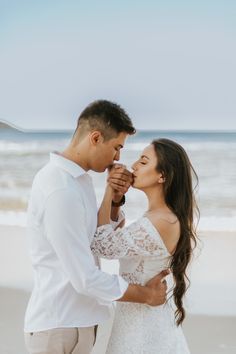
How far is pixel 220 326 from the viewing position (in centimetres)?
354

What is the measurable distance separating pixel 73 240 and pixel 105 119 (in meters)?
0.36

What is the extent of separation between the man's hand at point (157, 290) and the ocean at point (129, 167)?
485cm

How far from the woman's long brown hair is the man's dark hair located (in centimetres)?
15

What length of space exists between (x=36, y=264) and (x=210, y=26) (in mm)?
17452

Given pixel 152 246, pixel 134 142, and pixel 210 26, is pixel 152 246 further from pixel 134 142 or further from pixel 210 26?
pixel 210 26

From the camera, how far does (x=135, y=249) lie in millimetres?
1886

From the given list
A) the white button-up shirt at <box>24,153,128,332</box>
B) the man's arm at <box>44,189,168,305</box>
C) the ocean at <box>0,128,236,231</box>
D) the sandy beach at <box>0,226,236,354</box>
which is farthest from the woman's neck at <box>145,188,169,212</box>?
the ocean at <box>0,128,236,231</box>

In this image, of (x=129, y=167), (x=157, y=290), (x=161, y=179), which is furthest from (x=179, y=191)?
(x=129, y=167)

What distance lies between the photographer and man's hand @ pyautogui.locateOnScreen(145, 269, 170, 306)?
1.89 m

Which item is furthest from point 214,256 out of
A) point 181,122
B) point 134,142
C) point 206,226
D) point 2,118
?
point 2,118

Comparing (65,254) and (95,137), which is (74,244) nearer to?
(65,254)

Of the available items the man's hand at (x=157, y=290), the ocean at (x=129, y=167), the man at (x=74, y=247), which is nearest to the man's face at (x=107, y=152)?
the man at (x=74, y=247)

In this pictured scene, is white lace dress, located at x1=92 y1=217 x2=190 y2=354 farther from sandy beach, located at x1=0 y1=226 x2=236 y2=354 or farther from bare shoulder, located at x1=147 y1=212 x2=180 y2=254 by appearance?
sandy beach, located at x1=0 y1=226 x2=236 y2=354

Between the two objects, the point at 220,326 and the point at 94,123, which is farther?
the point at 220,326
